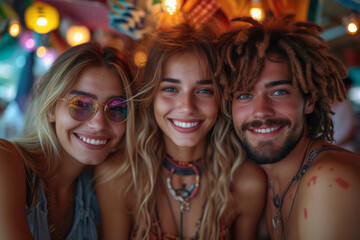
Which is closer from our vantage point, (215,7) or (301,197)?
(301,197)

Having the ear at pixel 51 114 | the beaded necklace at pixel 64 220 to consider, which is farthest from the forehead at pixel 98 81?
the beaded necklace at pixel 64 220

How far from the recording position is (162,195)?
255 cm

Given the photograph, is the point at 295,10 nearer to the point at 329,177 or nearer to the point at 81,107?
the point at 329,177

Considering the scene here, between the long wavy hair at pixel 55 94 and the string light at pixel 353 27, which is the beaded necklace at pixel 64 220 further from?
the string light at pixel 353 27

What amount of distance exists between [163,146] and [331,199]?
4.83 ft

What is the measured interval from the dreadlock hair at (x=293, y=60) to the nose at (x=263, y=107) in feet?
0.39

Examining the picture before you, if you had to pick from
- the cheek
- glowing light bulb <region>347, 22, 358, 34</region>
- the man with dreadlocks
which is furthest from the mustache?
glowing light bulb <region>347, 22, 358, 34</region>

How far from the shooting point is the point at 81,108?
2.18 m

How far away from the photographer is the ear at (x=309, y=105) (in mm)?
2191

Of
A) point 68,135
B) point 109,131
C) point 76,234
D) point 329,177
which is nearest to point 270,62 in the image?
point 329,177

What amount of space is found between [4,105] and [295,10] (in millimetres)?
5946

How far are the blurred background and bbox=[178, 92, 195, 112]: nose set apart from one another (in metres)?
0.62

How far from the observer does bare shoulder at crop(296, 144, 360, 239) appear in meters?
1.57

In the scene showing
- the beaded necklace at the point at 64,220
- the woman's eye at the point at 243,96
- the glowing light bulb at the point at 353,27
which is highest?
the glowing light bulb at the point at 353,27
